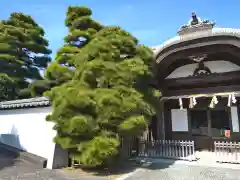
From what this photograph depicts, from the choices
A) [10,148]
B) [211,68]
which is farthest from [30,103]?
[211,68]

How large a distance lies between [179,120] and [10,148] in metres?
8.12

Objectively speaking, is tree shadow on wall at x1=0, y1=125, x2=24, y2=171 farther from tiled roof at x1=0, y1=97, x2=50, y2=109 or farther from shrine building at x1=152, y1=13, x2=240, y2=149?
shrine building at x1=152, y1=13, x2=240, y2=149

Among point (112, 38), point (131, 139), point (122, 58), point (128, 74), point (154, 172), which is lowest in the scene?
point (154, 172)

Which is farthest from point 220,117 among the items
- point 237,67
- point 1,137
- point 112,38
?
point 1,137

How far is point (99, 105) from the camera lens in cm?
655

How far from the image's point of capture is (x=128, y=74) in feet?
23.4

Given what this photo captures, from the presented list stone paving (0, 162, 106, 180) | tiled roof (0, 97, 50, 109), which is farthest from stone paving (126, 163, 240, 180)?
tiled roof (0, 97, 50, 109)

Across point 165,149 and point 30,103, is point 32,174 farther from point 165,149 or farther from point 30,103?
point 165,149

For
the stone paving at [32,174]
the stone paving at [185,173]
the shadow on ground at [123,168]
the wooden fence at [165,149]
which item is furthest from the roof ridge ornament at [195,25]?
the stone paving at [32,174]

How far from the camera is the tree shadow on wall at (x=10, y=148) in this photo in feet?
26.0

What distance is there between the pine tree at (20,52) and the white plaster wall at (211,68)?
926cm

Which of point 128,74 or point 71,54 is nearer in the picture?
point 128,74

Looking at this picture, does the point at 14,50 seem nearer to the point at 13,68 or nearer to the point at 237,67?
the point at 13,68

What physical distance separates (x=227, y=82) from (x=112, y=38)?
18.5 feet
